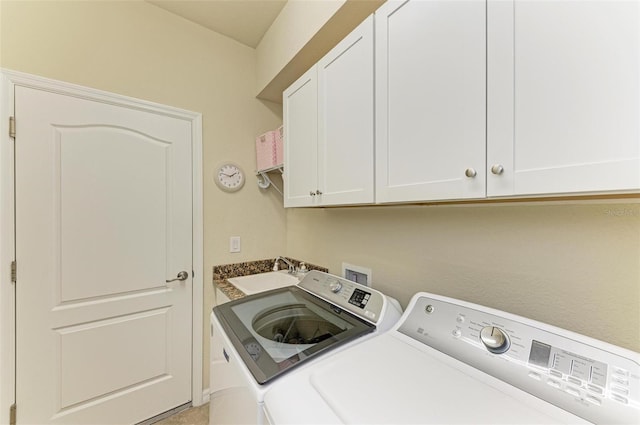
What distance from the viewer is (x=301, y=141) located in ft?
4.72

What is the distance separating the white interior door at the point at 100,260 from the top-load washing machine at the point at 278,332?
79 centimetres

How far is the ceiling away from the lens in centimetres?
165

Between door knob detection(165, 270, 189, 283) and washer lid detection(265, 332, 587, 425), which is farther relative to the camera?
door knob detection(165, 270, 189, 283)

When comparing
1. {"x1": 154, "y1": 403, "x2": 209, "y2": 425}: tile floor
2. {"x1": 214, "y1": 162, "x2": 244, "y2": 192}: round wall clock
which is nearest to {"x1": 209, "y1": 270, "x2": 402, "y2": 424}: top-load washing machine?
{"x1": 154, "y1": 403, "x2": 209, "y2": 425}: tile floor

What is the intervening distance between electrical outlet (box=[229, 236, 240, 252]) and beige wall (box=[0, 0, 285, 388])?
1.3 inches

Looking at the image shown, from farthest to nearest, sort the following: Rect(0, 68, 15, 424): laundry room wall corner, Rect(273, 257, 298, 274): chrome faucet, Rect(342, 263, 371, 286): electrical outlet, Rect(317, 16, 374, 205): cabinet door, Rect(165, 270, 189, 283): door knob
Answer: Rect(273, 257, 298, 274): chrome faucet < Rect(165, 270, 189, 283): door knob < Rect(342, 263, 371, 286): electrical outlet < Rect(0, 68, 15, 424): laundry room wall corner < Rect(317, 16, 374, 205): cabinet door

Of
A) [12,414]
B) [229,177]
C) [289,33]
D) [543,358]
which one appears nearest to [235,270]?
[229,177]

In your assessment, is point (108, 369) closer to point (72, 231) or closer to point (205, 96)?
point (72, 231)

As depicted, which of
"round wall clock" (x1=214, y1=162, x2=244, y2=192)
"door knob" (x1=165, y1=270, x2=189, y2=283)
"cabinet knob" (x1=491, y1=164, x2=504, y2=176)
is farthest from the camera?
"round wall clock" (x1=214, y1=162, x2=244, y2=192)

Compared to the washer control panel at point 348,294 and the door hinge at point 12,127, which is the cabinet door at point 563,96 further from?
the door hinge at point 12,127

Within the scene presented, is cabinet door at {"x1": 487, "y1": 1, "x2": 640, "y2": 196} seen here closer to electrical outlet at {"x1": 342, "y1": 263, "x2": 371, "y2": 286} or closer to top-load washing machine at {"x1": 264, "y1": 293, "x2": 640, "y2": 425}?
top-load washing machine at {"x1": 264, "y1": 293, "x2": 640, "y2": 425}

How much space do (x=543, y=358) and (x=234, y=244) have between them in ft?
6.18

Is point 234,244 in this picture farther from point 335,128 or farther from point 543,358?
point 543,358

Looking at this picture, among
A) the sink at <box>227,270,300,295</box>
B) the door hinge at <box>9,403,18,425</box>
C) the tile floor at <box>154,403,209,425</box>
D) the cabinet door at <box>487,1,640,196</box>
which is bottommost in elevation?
the tile floor at <box>154,403,209,425</box>
